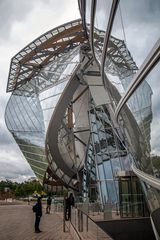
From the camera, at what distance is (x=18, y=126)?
47.3 m

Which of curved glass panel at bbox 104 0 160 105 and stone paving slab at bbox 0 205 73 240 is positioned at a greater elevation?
curved glass panel at bbox 104 0 160 105

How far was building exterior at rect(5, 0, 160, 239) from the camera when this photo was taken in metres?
4.18

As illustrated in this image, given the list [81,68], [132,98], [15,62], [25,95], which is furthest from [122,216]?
[25,95]

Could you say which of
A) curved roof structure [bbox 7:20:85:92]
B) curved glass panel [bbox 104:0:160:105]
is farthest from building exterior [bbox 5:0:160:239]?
curved roof structure [bbox 7:20:85:92]

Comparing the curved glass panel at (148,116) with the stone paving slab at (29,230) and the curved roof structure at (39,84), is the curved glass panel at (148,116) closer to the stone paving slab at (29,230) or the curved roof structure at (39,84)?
the stone paving slab at (29,230)

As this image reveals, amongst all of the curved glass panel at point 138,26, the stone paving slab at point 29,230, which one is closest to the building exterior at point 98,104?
the curved glass panel at point 138,26

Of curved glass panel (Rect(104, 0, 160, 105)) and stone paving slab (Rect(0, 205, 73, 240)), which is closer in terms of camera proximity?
curved glass panel (Rect(104, 0, 160, 105))

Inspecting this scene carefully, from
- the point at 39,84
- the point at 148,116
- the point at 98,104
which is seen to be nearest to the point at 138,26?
the point at 148,116

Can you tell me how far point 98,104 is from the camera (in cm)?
2747

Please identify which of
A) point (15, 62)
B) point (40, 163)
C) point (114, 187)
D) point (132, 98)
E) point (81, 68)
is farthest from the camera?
point (40, 163)

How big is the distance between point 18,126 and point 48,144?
1708cm

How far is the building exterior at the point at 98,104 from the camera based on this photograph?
418 centimetres

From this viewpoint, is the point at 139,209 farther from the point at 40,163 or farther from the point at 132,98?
the point at 40,163

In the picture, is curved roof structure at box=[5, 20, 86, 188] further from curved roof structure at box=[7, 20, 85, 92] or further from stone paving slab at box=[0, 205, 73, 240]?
stone paving slab at box=[0, 205, 73, 240]
